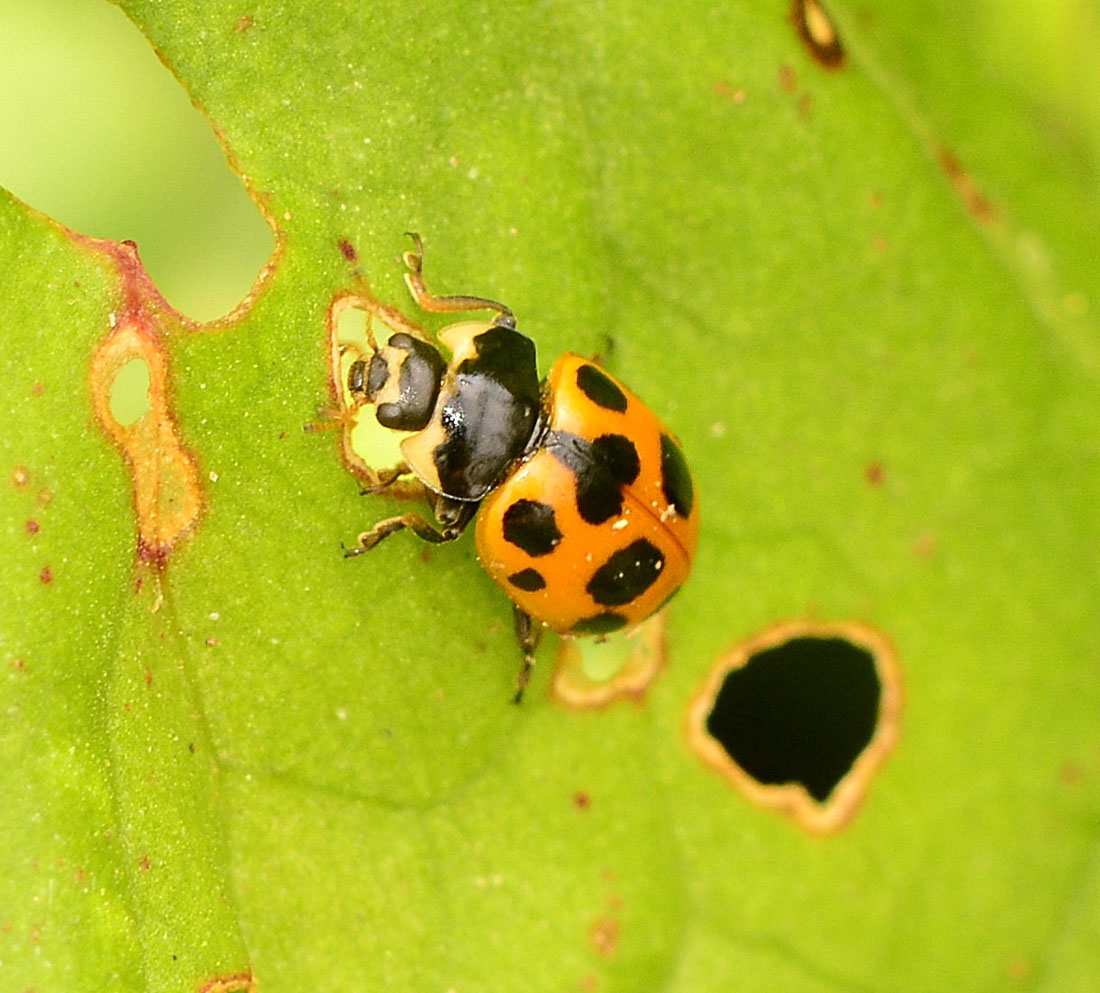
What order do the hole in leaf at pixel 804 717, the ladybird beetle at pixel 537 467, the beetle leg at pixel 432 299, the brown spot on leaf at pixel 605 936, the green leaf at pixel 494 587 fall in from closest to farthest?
the green leaf at pixel 494 587, the beetle leg at pixel 432 299, the ladybird beetle at pixel 537 467, the brown spot on leaf at pixel 605 936, the hole in leaf at pixel 804 717

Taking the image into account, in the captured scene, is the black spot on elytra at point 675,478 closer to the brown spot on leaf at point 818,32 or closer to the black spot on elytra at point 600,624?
the black spot on elytra at point 600,624

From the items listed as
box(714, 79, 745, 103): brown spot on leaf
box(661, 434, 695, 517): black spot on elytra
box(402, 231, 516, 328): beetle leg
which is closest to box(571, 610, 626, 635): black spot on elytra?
box(661, 434, 695, 517): black spot on elytra

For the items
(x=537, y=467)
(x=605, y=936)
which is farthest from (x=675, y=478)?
(x=605, y=936)

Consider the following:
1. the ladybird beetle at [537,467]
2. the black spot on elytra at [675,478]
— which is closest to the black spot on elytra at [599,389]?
the ladybird beetle at [537,467]

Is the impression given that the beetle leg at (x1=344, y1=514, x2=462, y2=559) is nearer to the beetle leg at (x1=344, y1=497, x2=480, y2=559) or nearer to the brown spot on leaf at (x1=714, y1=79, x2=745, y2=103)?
the beetle leg at (x1=344, y1=497, x2=480, y2=559)

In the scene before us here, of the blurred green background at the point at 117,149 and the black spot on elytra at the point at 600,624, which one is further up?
the blurred green background at the point at 117,149
